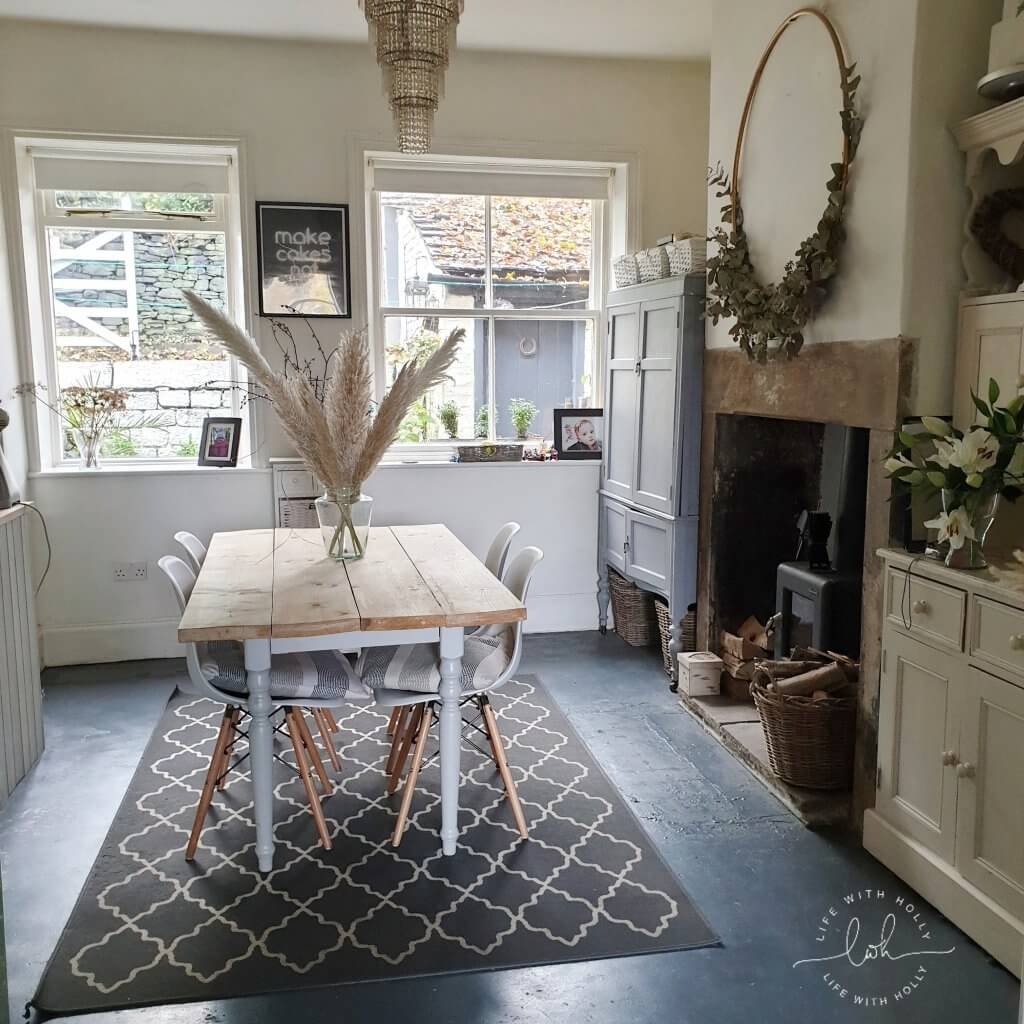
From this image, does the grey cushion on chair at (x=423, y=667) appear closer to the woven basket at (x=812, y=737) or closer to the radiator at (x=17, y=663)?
the woven basket at (x=812, y=737)

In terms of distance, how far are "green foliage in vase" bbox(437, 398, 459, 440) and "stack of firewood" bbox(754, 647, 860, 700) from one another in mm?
2344

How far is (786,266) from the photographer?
124 inches

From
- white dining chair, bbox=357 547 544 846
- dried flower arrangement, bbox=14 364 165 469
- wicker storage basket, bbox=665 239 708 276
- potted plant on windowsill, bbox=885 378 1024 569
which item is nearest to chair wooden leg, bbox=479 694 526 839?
white dining chair, bbox=357 547 544 846

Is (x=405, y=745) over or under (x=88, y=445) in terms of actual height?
under

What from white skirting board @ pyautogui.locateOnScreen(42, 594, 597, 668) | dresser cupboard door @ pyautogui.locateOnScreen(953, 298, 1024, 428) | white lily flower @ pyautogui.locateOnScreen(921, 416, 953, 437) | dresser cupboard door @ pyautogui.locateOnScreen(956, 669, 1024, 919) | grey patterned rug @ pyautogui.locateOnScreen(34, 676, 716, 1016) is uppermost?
dresser cupboard door @ pyautogui.locateOnScreen(953, 298, 1024, 428)

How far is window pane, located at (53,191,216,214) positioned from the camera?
14.7 feet

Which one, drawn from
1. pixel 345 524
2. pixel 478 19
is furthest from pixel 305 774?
pixel 478 19

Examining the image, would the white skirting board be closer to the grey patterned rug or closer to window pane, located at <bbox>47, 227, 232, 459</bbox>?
window pane, located at <bbox>47, 227, 232, 459</bbox>

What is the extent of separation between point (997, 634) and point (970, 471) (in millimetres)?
394

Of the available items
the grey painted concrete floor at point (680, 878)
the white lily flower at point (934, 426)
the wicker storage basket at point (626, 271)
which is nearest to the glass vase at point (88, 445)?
the grey painted concrete floor at point (680, 878)

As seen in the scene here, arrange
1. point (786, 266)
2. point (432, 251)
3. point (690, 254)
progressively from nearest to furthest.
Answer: point (786, 266)
point (690, 254)
point (432, 251)

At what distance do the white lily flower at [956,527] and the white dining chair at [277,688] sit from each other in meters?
1.68

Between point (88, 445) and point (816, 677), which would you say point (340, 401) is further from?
point (88, 445)

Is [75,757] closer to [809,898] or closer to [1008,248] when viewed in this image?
[809,898]
